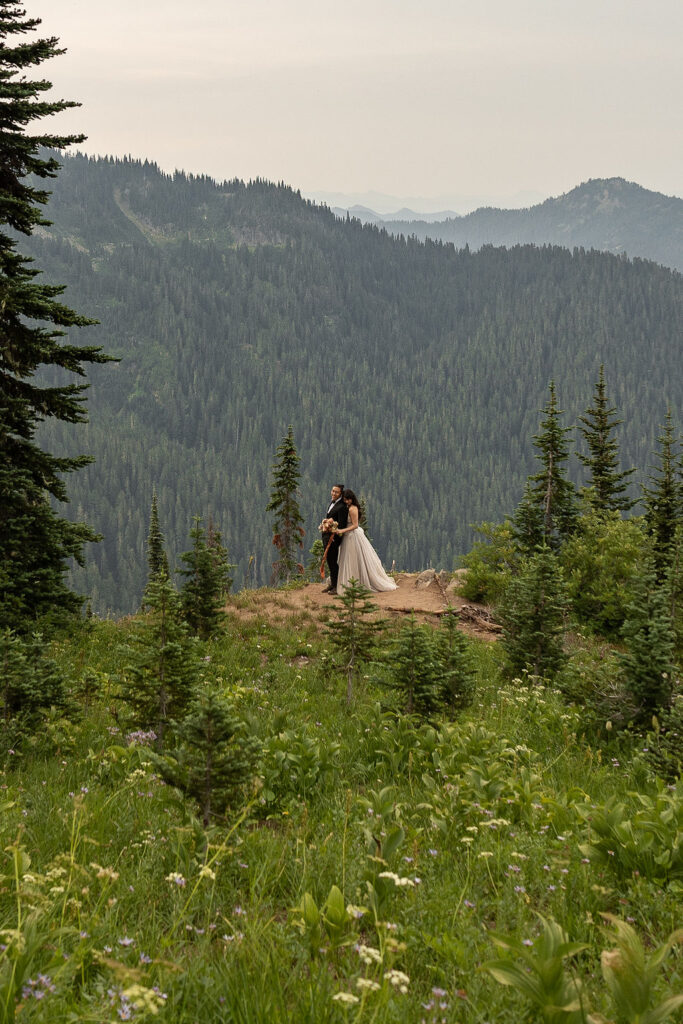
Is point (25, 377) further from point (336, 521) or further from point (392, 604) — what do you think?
point (392, 604)

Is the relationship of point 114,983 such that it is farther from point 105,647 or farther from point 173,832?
point 105,647

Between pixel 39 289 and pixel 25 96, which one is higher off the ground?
pixel 25 96

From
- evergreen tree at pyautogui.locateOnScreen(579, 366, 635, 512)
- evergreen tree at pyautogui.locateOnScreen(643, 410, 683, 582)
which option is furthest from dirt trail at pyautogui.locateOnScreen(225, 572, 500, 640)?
evergreen tree at pyautogui.locateOnScreen(579, 366, 635, 512)

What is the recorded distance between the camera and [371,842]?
3369mm

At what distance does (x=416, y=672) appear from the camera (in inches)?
260

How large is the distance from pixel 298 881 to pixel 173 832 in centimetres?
85

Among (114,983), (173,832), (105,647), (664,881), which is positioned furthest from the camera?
(105,647)

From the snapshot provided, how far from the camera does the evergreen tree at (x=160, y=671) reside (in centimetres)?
582

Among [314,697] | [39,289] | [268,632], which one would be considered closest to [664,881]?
[314,697]

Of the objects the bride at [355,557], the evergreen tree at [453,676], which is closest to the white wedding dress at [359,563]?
the bride at [355,557]

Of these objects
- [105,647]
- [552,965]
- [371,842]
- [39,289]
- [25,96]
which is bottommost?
[105,647]

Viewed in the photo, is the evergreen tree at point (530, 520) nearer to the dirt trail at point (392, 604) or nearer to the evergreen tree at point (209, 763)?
the dirt trail at point (392, 604)

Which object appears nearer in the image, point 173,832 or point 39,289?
point 173,832

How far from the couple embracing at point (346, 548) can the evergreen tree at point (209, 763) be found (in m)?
11.6
